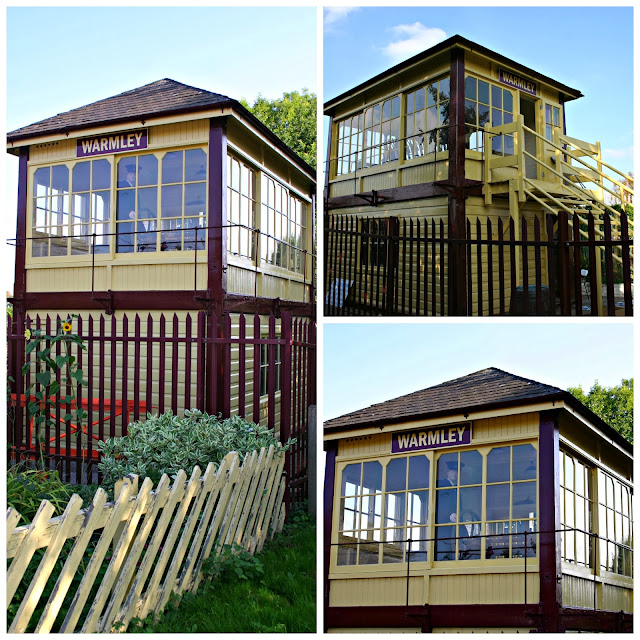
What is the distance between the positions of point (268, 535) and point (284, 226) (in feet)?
26.9

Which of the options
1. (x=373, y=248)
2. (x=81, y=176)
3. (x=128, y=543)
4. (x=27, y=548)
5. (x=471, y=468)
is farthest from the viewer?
(x=81, y=176)

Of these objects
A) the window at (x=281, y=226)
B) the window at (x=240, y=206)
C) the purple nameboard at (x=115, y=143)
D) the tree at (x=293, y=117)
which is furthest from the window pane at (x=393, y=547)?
the tree at (x=293, y=117)

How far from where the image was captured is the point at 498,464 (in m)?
4.30

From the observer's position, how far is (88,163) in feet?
31.3

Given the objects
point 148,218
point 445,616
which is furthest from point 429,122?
point 148,218

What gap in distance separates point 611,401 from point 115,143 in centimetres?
832

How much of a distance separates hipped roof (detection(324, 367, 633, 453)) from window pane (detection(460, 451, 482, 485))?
59cm

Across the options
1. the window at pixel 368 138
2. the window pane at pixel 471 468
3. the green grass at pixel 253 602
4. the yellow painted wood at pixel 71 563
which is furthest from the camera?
the window at pixel 368 138

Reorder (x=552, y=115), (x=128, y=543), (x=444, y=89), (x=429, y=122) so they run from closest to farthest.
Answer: (x=128, y=543) < (x=429, y=122) < (x=444, y=89) < (x=552, y=115)

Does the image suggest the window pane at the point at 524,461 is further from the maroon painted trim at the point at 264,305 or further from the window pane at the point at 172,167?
the window pane at the point at 172,167

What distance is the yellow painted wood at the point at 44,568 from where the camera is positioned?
114 inches

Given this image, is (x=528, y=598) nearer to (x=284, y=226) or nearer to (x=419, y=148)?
(x=419, y=148)

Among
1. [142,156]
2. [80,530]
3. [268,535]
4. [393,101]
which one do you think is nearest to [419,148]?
[393,101]

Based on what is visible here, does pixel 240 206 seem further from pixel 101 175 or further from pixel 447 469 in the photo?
pixel 447 469
